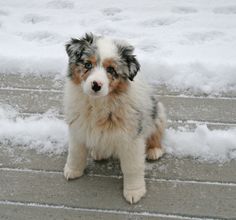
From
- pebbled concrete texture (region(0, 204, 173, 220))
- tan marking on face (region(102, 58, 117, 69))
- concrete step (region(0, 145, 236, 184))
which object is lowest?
pebbled concrete texture (region(0, 204, 173, 220))

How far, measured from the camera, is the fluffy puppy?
2.72 m

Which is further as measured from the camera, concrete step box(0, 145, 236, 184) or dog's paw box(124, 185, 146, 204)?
concrete step box(0, 145, 236, 184)

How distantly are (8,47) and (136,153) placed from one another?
7.64ft

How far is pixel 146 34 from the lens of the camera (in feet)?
16.4

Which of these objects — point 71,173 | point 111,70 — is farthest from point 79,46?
point 71,173

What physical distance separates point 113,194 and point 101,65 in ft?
3.11

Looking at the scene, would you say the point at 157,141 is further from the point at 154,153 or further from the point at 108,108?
the point at 108,108

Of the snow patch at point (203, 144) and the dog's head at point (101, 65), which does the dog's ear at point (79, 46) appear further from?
the snow patch at point (203, 144)

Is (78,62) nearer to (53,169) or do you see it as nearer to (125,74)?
(125,74)

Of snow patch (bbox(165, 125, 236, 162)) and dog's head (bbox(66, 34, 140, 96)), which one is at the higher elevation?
dog's head (bbox(66, 34, 140, 96))

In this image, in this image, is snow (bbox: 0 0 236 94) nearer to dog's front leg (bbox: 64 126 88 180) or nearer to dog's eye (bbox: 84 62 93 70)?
dog's front leg (bbox: 64 126 88 180)

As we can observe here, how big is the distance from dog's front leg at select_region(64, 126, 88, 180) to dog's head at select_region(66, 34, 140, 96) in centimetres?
47

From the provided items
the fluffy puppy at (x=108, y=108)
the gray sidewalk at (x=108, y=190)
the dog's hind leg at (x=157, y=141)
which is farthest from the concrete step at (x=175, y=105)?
the fluffy puppy at (x=108, y=108)

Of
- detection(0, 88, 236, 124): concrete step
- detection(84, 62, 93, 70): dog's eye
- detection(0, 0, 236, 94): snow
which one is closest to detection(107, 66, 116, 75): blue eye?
detection(84, 62, 93, 70): dog's eye
